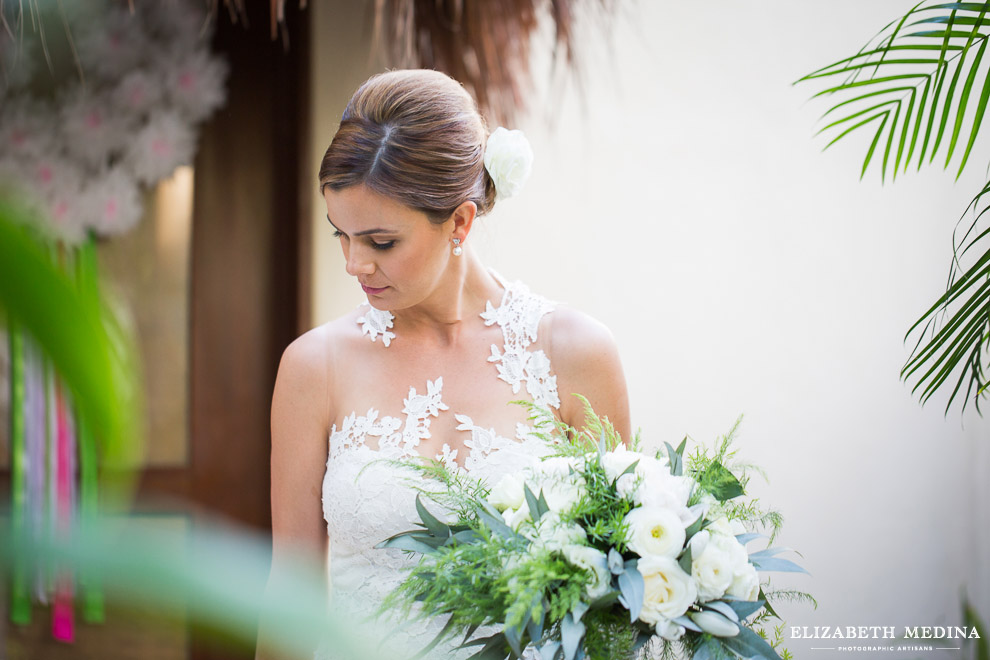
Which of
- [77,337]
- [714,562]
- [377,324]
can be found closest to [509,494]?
[714,562]

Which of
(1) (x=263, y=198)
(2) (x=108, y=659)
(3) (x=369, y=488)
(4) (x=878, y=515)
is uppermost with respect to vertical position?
(1) (x=263, y=198)

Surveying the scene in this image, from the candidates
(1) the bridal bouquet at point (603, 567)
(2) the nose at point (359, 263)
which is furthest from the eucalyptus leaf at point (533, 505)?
(2) the nose at point (359, 263)

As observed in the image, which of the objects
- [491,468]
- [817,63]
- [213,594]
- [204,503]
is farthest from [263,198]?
[213,594]

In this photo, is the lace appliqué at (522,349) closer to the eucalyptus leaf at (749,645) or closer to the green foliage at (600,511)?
the green foliage at (600,511)

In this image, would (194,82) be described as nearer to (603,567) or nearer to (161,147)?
(161,147)

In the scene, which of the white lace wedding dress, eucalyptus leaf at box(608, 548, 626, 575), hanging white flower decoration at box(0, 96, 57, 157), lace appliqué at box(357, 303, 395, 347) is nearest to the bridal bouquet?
eucalyptus leaf at box(608, 548, 626, 575)

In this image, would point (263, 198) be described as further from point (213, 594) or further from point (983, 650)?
point (213, 594)

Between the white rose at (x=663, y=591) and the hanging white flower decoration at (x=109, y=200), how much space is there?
2038mm

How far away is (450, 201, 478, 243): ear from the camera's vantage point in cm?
168

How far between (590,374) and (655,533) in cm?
69

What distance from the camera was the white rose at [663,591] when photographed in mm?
1048

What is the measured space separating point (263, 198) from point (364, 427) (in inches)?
43.7

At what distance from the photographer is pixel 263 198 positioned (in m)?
2.56

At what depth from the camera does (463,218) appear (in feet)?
5.59
